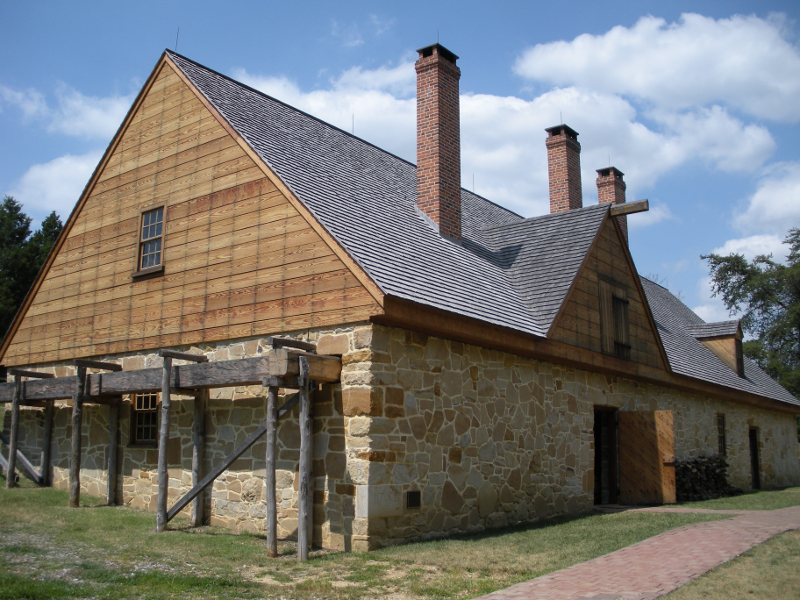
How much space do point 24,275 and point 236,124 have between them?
25.6 metres

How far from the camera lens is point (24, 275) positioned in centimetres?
3222

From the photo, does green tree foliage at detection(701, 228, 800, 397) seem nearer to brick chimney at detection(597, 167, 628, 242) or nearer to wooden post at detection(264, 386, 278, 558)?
brick chimney at detection(597, 167, 628, 242)

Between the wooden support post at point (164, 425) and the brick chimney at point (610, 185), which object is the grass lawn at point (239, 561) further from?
the brick chimney at point (610, 185)

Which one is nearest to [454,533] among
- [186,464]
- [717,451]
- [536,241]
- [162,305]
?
[186,464]

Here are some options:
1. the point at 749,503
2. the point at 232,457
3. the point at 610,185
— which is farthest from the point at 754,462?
the point at 232,457

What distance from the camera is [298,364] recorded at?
8.43 m

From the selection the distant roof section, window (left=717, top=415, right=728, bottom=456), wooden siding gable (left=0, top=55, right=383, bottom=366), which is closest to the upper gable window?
wooden siding gable (left=0, top=55, right=383, bottom=366)

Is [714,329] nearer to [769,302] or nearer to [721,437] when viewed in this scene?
[721,437]

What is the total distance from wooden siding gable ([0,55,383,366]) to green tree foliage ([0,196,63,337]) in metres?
17.6

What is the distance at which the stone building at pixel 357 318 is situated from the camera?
9.03 m

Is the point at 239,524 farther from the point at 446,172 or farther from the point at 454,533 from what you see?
the point at 446,172

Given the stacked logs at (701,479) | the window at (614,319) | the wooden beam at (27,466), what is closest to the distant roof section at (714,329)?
the stacked logs at (701,479)

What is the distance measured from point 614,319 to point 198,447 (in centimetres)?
845

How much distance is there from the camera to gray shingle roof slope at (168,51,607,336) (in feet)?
32.4
